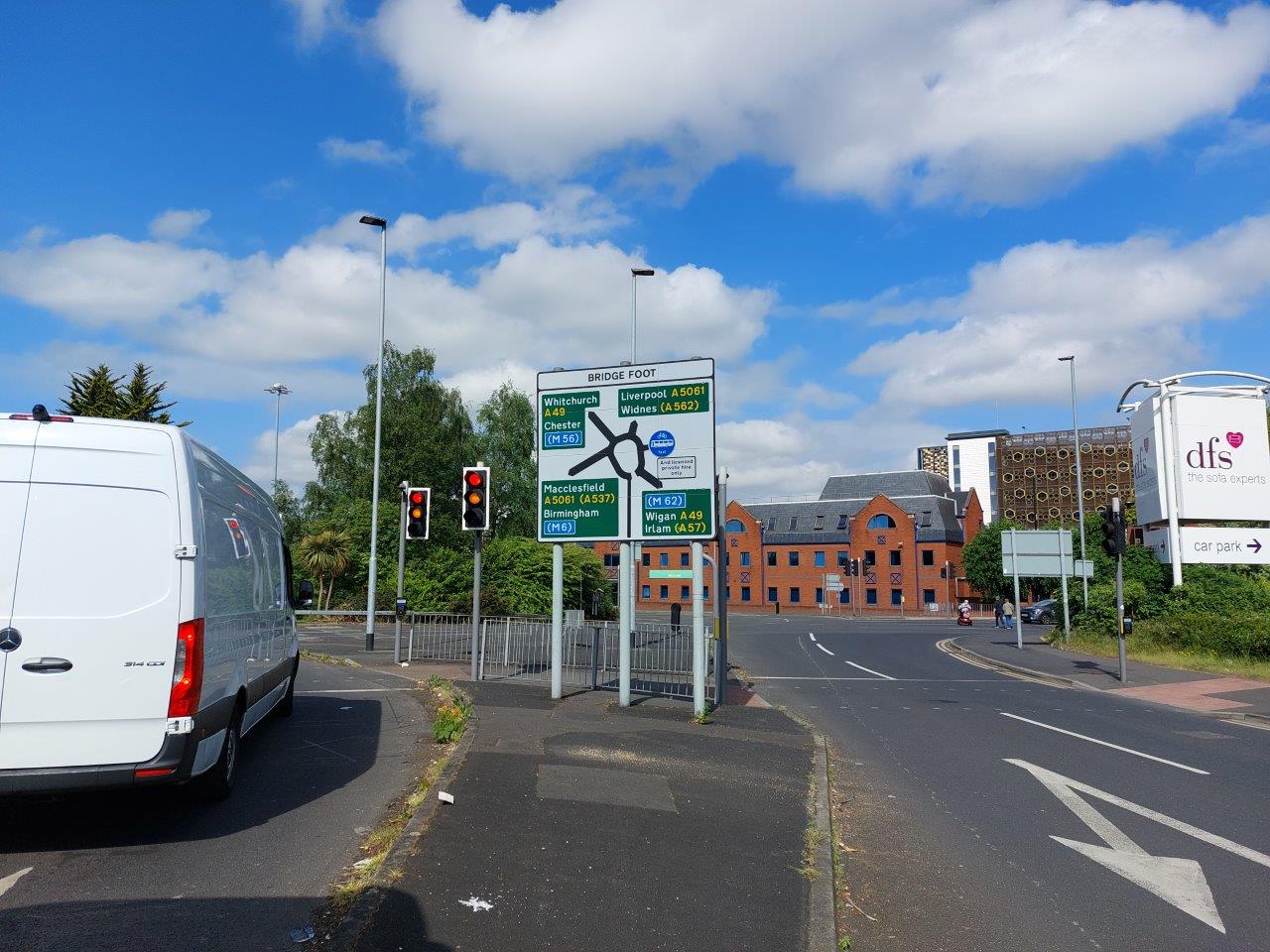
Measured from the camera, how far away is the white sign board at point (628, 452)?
1213 centimetres

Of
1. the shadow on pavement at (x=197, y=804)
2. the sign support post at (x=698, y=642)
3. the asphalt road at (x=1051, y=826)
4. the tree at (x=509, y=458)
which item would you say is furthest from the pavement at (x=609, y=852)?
the tree at (x=509, y=458)

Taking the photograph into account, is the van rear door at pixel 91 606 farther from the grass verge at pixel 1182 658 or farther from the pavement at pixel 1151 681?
the grass verge at pixel 1182 658

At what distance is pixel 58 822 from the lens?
6457mm

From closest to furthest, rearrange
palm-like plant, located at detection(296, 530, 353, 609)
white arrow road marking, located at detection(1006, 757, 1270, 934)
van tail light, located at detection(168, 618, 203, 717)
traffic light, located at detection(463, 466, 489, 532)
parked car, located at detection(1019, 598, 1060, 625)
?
white arrow road marking, located at detection(1006, 757, 1270, 934) < van tail light, located at detection(168, 618, 203, 717) < traffic light, located at detection(463, 466, 489, 532) < palm-like plant, located at detection(296, 530, 353, 609) < parked car, located at detection(1019, 598, 1060, 625)

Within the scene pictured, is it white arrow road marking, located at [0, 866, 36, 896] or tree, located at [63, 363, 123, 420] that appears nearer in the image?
white arrow road marking, located at [0, 866, 36, 896]

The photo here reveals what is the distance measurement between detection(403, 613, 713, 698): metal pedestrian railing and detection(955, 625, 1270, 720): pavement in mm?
8757

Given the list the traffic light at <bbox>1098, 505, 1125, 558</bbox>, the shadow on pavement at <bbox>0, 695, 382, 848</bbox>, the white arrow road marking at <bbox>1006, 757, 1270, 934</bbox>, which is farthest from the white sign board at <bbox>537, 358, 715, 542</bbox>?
the traffic light at <bbox>1098, 505, 1125, 558</bbox>

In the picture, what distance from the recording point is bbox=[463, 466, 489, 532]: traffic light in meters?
15.1

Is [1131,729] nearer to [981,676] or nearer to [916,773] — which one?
[916,773]

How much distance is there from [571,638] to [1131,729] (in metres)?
8.46

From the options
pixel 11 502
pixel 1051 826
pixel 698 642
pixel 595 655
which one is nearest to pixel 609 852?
pixel 1051 826

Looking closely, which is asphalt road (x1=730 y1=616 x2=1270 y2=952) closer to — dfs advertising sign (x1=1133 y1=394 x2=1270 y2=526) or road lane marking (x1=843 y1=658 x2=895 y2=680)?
road lane marking (x1=843 y1=658 x2=895 y2=680)

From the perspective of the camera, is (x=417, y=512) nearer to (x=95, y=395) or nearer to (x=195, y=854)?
(x=195, y=854)

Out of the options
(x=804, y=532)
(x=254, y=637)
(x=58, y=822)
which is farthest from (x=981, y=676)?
(x=804, y=532)
